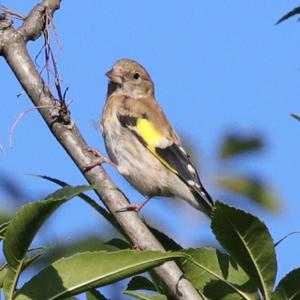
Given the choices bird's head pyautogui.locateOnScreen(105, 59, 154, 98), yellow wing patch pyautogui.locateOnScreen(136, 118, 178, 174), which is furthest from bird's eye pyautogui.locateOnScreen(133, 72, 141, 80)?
yellow wing patch pyautogui.locateOnScreen(136, 118, 178, 174)

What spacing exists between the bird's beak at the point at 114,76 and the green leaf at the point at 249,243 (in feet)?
15.5

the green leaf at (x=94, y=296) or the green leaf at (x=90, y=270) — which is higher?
the green leaf at (x=90, y=270)

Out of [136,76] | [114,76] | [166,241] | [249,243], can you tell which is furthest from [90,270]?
[136,76]

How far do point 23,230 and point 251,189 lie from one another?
1.21 meters

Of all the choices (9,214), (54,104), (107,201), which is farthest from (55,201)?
(54,104)

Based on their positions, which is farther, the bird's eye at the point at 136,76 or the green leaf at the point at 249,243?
the bird's eye at the point at 136,76

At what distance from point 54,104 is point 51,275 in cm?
80

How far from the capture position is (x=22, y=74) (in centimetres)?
235

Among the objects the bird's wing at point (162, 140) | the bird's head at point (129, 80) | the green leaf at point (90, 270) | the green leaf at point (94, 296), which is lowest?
the green leaf at point (94, 296)

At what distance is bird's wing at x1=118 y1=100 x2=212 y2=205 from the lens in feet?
18.1

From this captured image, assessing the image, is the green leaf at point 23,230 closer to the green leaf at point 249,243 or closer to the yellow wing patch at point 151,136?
the green leaf at point 249,243

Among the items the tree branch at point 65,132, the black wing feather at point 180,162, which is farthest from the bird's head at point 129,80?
the tree branch at point 65,132

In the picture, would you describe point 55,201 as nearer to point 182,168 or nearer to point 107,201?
point 107,201

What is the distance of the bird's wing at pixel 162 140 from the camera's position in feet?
18.1
